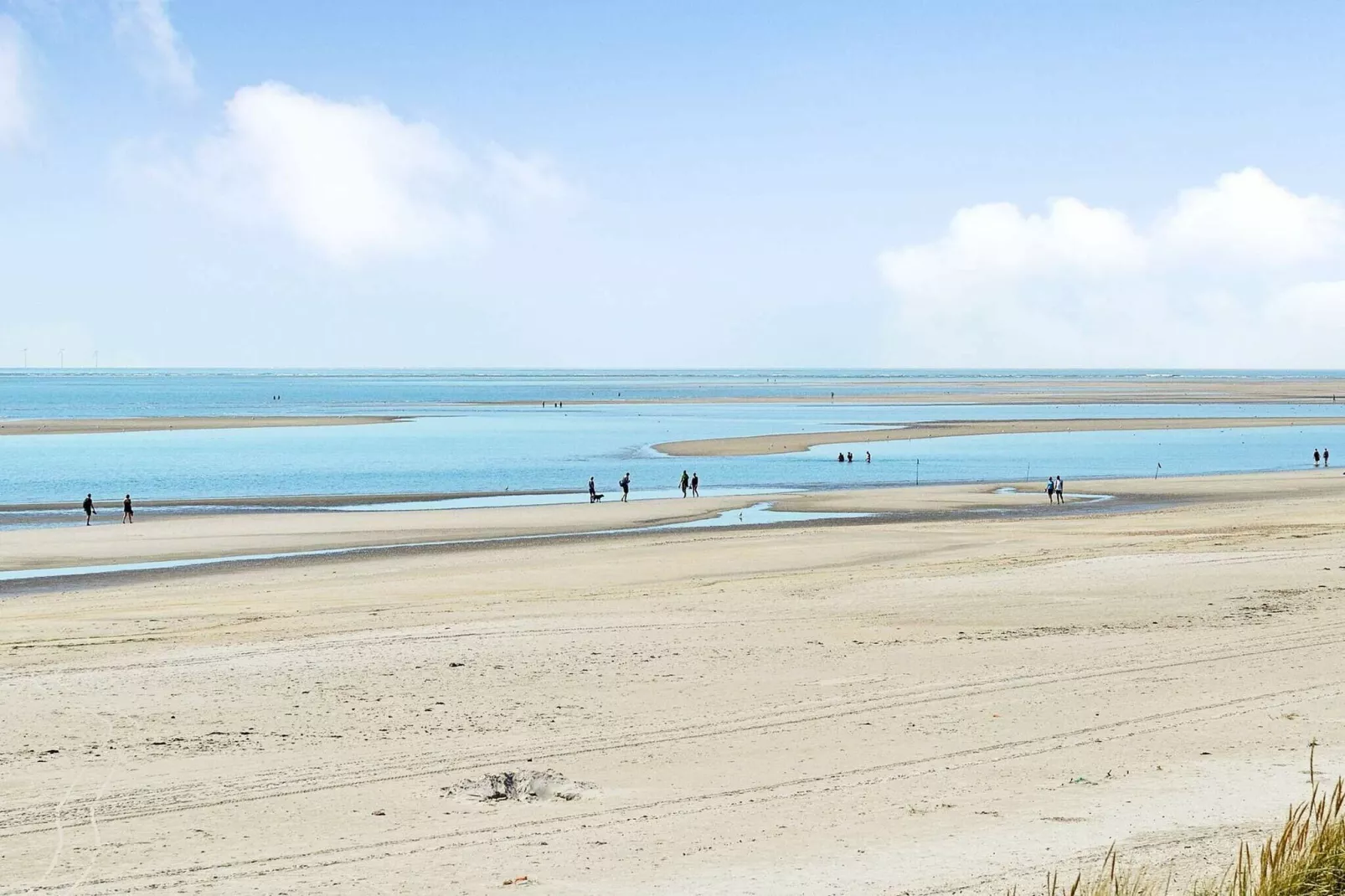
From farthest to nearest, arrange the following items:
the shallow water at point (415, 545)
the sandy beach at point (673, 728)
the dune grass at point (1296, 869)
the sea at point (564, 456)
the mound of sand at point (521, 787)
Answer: the sea at point (564, 456)
the shallow water at point (415, 545)
the mound of sand at point (521, 787)
the sandy beach at point (673, 728)
the dune grass at point (1296, 869)

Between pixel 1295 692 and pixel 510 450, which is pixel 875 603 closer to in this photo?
pixel 1295 692

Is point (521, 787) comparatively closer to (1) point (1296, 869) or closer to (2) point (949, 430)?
(1) point (1296, 869)

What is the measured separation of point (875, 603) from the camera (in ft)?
68.3

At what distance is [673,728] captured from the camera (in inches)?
523

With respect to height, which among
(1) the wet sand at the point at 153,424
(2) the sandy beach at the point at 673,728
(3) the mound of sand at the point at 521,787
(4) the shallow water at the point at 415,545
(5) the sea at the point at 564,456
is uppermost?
(1) the wet sand at the point at 153,424

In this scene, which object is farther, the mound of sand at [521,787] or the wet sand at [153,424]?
→ the wet sand at [153,424]

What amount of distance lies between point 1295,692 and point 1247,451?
6290 centimetres

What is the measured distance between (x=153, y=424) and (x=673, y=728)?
98087 mm

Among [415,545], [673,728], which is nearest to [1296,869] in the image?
[673,728]

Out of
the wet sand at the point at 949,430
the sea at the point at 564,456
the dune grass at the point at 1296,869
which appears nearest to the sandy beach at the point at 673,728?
the dune grass at the point at 1296,869

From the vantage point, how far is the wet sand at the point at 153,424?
93438mm

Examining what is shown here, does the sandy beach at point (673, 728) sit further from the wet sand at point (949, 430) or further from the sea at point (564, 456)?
the wet sand at point (949, 430)

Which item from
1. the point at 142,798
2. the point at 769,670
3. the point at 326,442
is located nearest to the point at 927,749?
the point at 769,670

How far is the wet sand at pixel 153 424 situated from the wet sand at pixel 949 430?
37.1 meters
